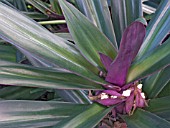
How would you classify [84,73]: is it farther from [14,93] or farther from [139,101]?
[14,93]

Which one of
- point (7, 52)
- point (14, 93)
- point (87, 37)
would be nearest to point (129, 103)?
point (87, 37)

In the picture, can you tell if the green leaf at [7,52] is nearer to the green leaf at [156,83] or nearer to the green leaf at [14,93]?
the green leaf at [14,93]

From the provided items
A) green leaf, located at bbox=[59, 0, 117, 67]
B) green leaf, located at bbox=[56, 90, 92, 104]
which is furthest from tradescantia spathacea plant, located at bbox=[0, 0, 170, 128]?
green leaf, located at bbox=[56, 90, 92, 104]

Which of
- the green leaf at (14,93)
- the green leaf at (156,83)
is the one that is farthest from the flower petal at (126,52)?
the green leaf at (14,93)

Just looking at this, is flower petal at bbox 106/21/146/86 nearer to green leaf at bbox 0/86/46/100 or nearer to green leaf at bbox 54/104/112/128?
green leaf at bbox 54/104/112/128

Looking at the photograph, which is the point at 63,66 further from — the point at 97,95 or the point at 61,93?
the point at 61,93

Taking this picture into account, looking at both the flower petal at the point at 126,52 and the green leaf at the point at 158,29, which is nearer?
the flower petal at the point at 126,52

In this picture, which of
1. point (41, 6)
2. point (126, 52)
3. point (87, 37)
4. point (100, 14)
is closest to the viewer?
point (126, 52)
